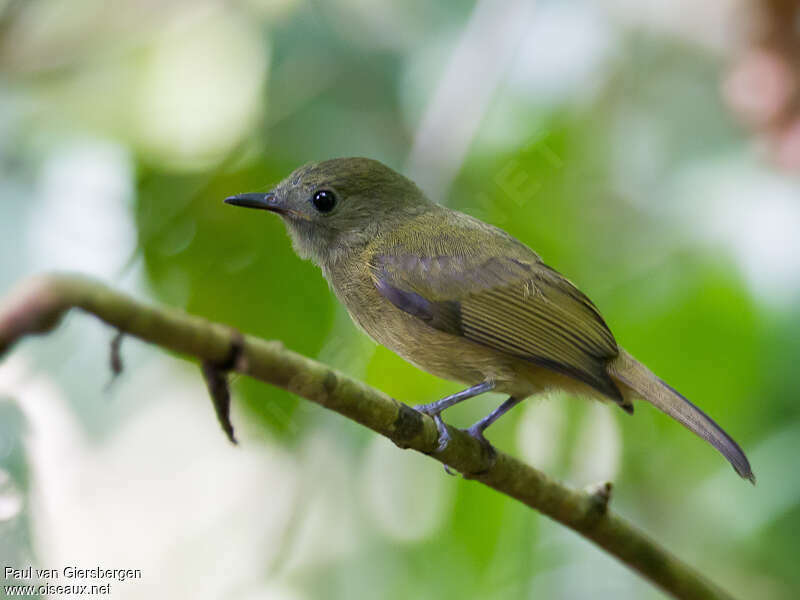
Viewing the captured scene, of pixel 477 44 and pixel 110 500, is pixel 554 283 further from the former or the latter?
pixel 110 500

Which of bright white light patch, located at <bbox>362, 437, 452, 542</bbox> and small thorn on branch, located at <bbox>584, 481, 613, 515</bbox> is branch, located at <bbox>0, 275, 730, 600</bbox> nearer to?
small thorn on branch, located at <bbox>584, 481, 613, 515</bbox>

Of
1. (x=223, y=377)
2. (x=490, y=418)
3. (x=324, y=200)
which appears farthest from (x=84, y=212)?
(x=223, y=377)

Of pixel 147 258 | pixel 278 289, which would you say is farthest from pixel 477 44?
pixel 147 258

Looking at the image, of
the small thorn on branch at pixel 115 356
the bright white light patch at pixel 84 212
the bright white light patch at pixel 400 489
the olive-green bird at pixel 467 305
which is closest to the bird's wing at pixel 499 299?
the olive-green bird at pixel 467 305

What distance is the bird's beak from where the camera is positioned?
11.2 feet

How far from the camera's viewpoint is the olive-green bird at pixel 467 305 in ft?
10.5

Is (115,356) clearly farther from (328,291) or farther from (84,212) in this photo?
(84,212)

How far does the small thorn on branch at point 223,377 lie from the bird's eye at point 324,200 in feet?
6.80

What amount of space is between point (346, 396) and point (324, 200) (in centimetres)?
185

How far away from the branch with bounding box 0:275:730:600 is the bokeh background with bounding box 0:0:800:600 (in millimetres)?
296

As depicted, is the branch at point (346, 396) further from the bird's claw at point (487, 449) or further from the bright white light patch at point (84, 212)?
the bright white light patch at point (84, 212)

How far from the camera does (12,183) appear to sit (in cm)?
375

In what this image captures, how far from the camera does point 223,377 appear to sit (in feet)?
5.62

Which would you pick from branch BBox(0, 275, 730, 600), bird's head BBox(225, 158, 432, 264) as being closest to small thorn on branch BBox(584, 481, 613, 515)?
branch BBox(0, 275, 730, 600)
